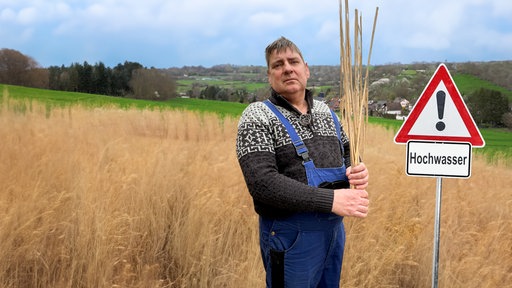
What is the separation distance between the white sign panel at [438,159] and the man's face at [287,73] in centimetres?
162

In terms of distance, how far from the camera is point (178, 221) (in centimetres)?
345

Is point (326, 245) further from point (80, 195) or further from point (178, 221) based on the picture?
point (80, 195)

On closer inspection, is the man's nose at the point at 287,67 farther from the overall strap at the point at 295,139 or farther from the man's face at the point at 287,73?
the overall strap at the point at 295,139

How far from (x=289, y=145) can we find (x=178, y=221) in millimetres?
1985

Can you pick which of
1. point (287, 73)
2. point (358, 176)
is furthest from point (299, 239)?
point (287, 73)

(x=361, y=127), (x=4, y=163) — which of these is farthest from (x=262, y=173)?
(x=4, y=163)

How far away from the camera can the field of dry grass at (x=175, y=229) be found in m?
2.90

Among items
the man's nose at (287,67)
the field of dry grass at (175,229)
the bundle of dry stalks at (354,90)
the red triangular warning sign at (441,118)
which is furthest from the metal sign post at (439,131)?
the man's nose at (287,67)

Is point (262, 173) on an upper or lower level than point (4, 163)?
upper

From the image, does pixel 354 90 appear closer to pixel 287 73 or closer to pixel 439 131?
pixel 287 73

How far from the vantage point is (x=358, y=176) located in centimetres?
184

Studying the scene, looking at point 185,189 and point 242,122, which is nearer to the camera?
point 242,122

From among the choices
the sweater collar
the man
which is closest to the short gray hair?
the man

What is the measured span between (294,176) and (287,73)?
0.48m
